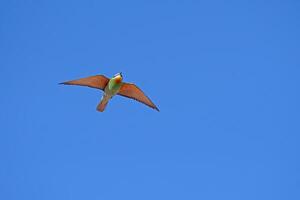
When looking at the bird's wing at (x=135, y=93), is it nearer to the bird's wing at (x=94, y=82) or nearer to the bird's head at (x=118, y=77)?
the bird's head at (x=118, y=77)

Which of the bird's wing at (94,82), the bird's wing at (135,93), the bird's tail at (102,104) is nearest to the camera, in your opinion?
the bird's wing at (94,82)

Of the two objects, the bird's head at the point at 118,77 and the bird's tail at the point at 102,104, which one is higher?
the bird's head at the point at 118,77

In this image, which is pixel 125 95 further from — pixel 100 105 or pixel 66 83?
pixel 66 83

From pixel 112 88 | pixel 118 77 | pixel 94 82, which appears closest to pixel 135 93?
pixel 112 88

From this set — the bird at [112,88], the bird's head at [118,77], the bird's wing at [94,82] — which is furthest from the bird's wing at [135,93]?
the bird's wing at [94,82]

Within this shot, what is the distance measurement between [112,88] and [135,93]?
4.76 ft

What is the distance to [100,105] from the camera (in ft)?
92.0

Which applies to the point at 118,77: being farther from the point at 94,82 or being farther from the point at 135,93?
the point at 135,93

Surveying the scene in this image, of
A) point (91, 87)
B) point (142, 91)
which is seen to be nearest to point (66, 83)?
point (91, 87)

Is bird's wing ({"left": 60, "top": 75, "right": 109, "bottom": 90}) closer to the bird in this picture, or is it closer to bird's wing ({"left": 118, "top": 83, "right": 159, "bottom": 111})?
the bird

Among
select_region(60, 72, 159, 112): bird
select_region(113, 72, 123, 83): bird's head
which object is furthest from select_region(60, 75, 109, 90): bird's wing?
select_region(113, 72, 123, 83): bird's head

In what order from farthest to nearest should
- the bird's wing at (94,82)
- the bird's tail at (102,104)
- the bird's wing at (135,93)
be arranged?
1. the bird's wing at (135,93)
2. the bird's tail at (102,104)
3. the bird's wing at (94,82)

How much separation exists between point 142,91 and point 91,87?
236cm

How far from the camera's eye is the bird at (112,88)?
2745 centimetres
